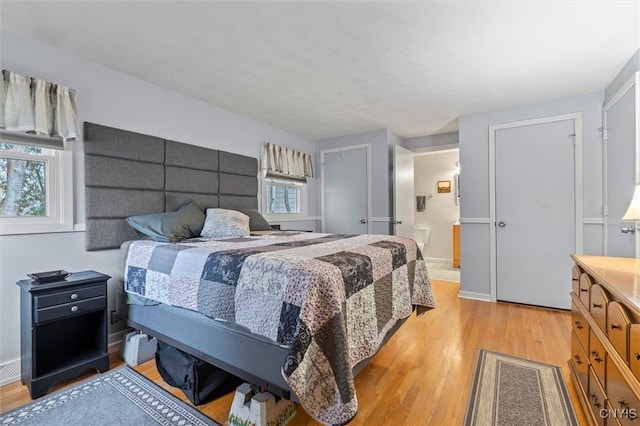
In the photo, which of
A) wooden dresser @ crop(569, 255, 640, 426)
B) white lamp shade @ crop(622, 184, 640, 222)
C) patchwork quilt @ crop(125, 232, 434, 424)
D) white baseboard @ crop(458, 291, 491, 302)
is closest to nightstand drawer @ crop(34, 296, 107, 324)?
patchwork quilt @ crop(125, 232, 434, 424)

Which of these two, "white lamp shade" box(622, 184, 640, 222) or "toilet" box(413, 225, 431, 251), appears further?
"toilet" box(413, 225, 431, 251)

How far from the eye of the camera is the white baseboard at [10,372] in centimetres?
189

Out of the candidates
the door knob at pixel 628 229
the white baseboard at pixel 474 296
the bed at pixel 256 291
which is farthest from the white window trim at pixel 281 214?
the door knob at pixel 628 229

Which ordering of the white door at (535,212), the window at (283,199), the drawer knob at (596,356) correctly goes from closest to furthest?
the drawer knob at (596,356)
the white door at (535,212)
the window at (283,199)

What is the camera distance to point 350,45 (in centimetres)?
213

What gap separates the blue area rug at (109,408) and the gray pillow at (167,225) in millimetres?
1029

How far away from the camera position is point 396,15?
1.81m

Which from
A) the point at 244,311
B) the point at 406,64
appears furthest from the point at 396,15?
the point at 244,311

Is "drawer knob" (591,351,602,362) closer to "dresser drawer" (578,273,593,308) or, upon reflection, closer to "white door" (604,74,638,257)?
"dresser drawer" (578,273,593,308)

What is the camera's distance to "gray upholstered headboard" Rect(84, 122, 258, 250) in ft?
7.57

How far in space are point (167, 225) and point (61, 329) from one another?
0.99 m

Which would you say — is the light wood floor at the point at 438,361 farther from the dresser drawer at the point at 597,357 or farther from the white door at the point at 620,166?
A: the white door at the point at 620,166

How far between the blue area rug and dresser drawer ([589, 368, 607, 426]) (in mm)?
1838

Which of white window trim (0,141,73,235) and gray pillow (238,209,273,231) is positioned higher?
white window trim (0,141,73,235)
